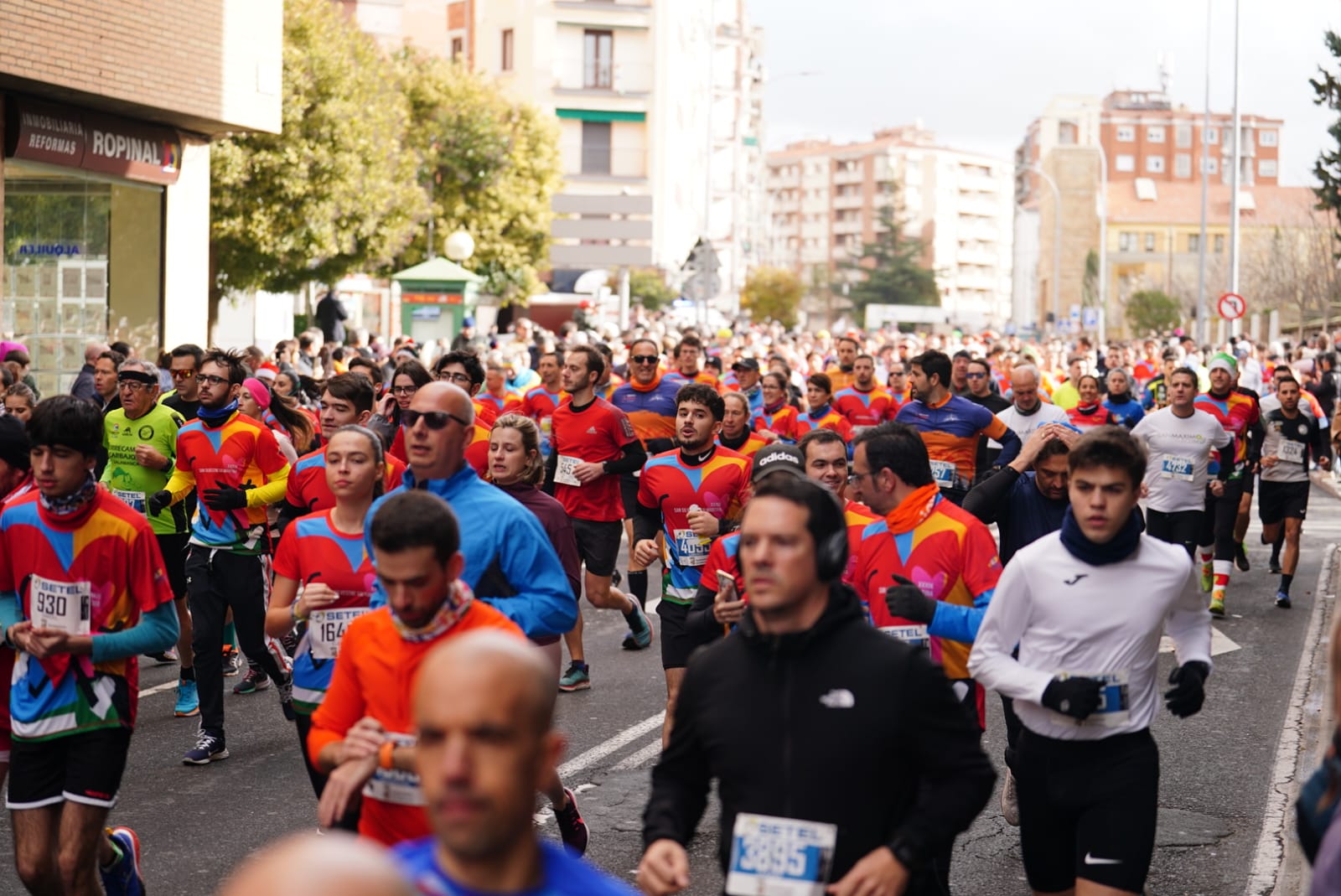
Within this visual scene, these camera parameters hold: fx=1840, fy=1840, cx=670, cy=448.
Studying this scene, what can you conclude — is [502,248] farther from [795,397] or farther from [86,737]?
[86,737]

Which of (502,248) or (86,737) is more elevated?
(502,248)

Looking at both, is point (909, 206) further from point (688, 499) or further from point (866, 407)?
point (688, 499)

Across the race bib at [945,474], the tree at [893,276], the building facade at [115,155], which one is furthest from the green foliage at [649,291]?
the tree at [893,276]

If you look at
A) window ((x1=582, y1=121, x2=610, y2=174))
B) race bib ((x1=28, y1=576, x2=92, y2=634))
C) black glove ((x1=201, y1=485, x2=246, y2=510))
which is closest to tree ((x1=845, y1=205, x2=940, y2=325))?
window ((x1=582, y1=121, x2=610, y2=174))

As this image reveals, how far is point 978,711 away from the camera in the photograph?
21.5 feet

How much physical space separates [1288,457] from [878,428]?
33.2ft

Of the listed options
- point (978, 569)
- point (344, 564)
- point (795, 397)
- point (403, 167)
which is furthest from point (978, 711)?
point (403, 167)

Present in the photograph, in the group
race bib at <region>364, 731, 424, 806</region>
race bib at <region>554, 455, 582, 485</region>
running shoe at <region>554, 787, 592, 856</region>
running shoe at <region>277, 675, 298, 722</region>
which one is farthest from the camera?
Result: race bib at <region>554, 455, 582, 485</region>

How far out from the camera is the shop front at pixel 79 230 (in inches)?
770

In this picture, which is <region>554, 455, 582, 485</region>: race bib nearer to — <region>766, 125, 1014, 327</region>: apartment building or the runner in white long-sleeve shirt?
the runner in white long-sleeve shirt

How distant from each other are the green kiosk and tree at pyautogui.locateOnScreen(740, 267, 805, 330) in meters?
87.8

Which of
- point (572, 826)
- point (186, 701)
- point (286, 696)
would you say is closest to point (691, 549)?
point (286, 696)

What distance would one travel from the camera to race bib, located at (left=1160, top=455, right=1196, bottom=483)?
13.5 m

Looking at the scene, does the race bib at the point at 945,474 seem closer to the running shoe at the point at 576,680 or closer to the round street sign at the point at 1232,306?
the running shoe at the point at 576,680
